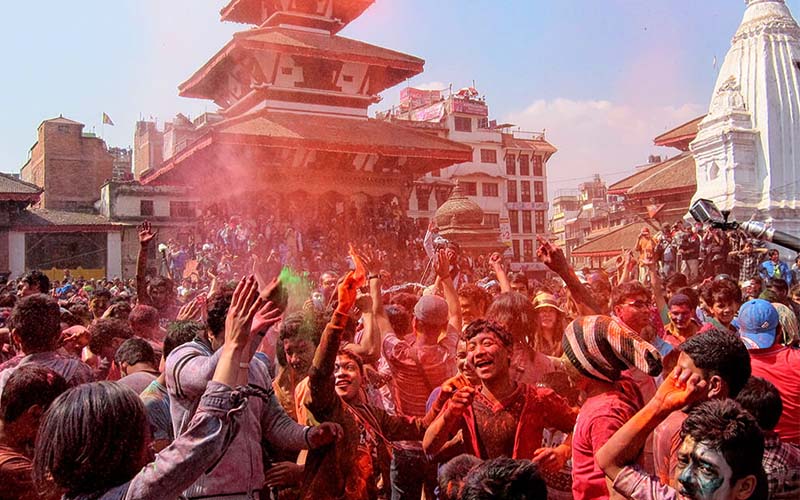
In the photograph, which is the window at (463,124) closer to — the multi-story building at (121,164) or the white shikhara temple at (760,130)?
the multi-story building at (121,164)

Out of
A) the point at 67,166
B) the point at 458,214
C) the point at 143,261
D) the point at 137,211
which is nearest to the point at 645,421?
the point at 143,261

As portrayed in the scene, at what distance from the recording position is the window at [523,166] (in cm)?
5256

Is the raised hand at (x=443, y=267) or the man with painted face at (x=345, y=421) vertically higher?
the raised hand at (x=443, y=267)

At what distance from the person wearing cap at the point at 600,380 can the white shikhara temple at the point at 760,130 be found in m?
18.4

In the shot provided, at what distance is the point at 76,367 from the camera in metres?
4.04

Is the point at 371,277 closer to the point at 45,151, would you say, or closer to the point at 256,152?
the point at 256,152

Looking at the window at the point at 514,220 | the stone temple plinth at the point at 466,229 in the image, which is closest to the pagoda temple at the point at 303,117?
the stone temple plinth at the point at 466,229

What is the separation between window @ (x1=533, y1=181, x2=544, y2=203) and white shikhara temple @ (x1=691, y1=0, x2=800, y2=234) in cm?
3261

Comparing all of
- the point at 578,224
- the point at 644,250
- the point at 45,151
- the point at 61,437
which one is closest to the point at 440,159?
the point at 644,250

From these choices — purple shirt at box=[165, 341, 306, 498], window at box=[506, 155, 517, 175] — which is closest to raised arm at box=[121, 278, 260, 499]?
purple shirt at box=[165, 341, 306, 498]

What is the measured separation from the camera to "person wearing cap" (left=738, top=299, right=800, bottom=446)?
3.57 metres

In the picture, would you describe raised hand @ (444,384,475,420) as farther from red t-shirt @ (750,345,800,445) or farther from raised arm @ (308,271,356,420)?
red t-shirt @ (750,345,800,445)

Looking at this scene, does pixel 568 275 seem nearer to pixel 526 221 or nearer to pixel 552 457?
pixel 552 457

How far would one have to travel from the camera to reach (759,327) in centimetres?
398
